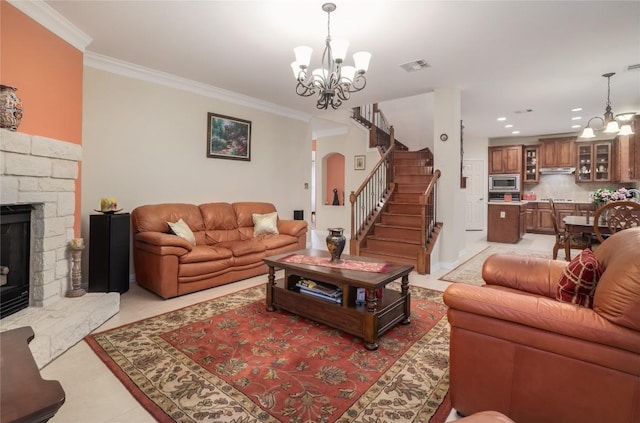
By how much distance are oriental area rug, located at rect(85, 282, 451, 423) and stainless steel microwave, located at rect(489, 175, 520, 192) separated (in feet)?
23.5

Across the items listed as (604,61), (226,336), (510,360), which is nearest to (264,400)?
(226,336)

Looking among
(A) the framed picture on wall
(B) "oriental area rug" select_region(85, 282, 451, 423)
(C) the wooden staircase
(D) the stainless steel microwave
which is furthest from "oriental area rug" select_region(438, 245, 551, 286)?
(A) the framed picture on wall

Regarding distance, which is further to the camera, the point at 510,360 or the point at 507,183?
the point at 507,183

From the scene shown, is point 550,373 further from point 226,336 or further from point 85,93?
point 85,93

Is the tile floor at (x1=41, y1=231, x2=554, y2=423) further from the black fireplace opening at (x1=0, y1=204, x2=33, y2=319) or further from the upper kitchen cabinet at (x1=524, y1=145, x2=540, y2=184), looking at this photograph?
the upper kitchen cabinet at (x1=524, y1=145, x2=540, y2=184)

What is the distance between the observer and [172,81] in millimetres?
4336

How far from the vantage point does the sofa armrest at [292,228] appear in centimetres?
483

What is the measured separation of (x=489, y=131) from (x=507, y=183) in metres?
1.58

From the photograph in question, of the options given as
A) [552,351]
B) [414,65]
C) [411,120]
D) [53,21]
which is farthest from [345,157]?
[552,351]

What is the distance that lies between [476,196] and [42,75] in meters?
9.51

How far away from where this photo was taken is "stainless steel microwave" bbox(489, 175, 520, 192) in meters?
8.54

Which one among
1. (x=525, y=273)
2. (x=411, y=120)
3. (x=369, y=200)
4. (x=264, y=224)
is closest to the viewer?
(x=525, y=273)

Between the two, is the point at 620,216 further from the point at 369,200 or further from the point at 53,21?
the point at 53,21

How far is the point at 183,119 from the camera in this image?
14.8 ft
